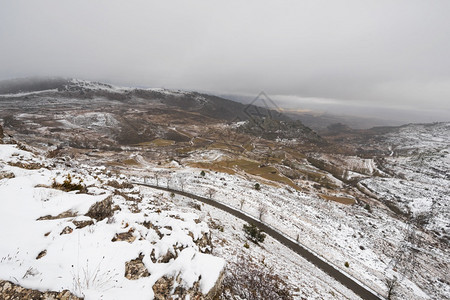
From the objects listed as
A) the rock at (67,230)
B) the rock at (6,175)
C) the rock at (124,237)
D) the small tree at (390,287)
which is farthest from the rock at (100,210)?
the small tree at (390,287)

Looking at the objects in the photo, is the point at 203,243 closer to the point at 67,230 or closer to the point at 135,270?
the point at 135,270

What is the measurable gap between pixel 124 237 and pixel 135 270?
2.37 m

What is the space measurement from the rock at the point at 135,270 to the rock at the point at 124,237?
1430 mm

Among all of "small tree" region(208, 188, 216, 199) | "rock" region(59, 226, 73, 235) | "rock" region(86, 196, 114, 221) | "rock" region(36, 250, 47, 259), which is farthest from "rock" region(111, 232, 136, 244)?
"small tree" region(208, 188, 216, 199)

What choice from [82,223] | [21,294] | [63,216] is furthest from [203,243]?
[21,294]

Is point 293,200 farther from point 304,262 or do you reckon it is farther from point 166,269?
point 166,269

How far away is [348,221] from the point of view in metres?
52.3

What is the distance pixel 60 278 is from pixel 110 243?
2642mm

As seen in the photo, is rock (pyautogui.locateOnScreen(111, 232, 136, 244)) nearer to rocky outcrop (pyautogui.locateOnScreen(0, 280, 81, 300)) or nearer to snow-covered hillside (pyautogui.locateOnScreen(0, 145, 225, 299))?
snow-covered hillside (pyautogui.locateOnScreen(0, 145, 225, 299))

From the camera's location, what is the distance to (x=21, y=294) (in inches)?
198

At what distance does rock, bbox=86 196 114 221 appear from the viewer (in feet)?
35.9

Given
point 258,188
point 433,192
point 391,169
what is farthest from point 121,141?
point 391,169

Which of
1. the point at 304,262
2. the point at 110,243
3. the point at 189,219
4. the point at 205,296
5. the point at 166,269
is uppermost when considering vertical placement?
the point at 110,243

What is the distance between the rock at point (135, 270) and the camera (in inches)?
293
